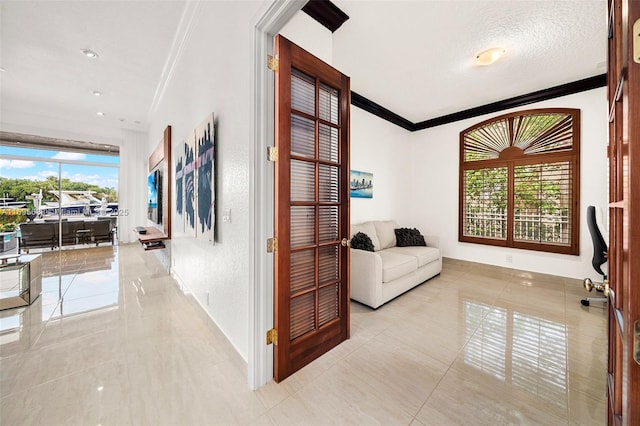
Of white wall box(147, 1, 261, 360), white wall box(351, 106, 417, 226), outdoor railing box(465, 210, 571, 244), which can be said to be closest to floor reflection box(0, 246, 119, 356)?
white wall box(147, 1, 261, 360)

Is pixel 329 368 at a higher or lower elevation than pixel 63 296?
lower

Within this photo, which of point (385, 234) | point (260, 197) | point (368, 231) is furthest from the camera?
point (385, 234)

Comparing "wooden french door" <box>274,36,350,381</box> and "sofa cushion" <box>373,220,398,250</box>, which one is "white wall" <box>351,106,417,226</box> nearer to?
"sofa cushion" <box>373,220,398,250</box>

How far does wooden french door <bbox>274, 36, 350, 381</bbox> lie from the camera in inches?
65.7

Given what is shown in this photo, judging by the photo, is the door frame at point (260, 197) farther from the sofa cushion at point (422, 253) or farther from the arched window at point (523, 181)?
the arched window at point (523, 181)

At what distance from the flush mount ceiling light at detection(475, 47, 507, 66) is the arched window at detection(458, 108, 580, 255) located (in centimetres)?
175

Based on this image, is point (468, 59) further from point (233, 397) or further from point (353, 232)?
point (233, 397)

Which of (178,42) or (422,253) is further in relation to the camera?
(422,253)

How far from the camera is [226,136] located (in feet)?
6.66

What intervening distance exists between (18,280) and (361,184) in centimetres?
472

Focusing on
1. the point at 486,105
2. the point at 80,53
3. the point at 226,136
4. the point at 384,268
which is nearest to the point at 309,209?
the point at 226,136

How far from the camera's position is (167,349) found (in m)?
2.05

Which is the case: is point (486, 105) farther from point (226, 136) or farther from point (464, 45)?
point (226, 136)

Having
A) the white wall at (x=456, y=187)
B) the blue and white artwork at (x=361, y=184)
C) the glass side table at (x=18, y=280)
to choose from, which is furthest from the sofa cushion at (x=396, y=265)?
the glass side table at (x=18, y=280)
